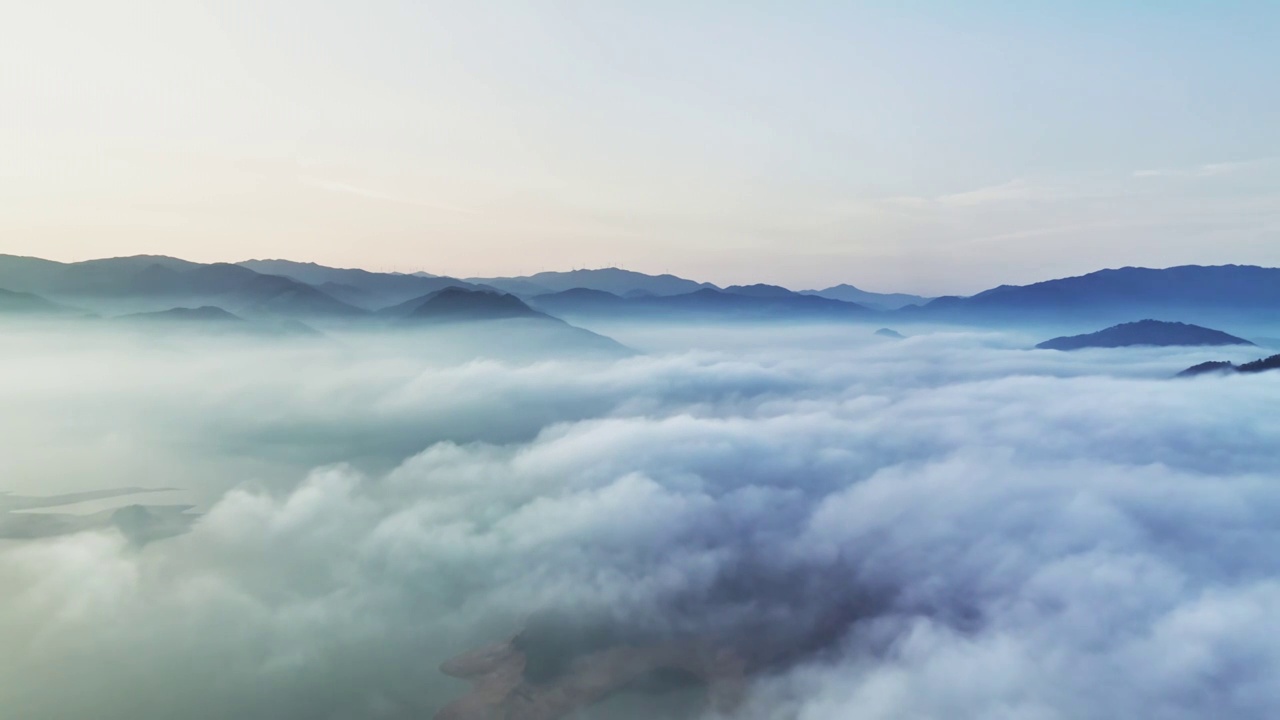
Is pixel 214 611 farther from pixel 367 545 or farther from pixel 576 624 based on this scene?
pixel 576 624

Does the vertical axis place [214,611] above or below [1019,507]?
below

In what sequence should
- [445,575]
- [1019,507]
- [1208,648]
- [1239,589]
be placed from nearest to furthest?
[1208,648] < [1239,589] < [445,575] < [1019,507]

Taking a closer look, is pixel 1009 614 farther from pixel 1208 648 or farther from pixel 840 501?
pixel 840 501

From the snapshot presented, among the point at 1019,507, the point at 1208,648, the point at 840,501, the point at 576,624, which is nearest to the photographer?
the point at 1208,648

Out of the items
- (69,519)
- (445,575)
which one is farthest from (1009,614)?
(69,519)

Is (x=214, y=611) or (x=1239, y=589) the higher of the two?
(x=1239, y=589)

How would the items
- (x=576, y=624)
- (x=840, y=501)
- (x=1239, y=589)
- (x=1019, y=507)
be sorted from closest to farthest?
1. (x=1239, y=589)
2. (x=576, y=624)
3. (x=1019, y=507)
4. (x=840, y=501)

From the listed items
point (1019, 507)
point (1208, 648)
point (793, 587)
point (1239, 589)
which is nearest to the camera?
point (1208, 648)

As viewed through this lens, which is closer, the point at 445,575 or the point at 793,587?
the point at 793,587

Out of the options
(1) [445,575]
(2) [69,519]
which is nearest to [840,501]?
(1) [445,575]
